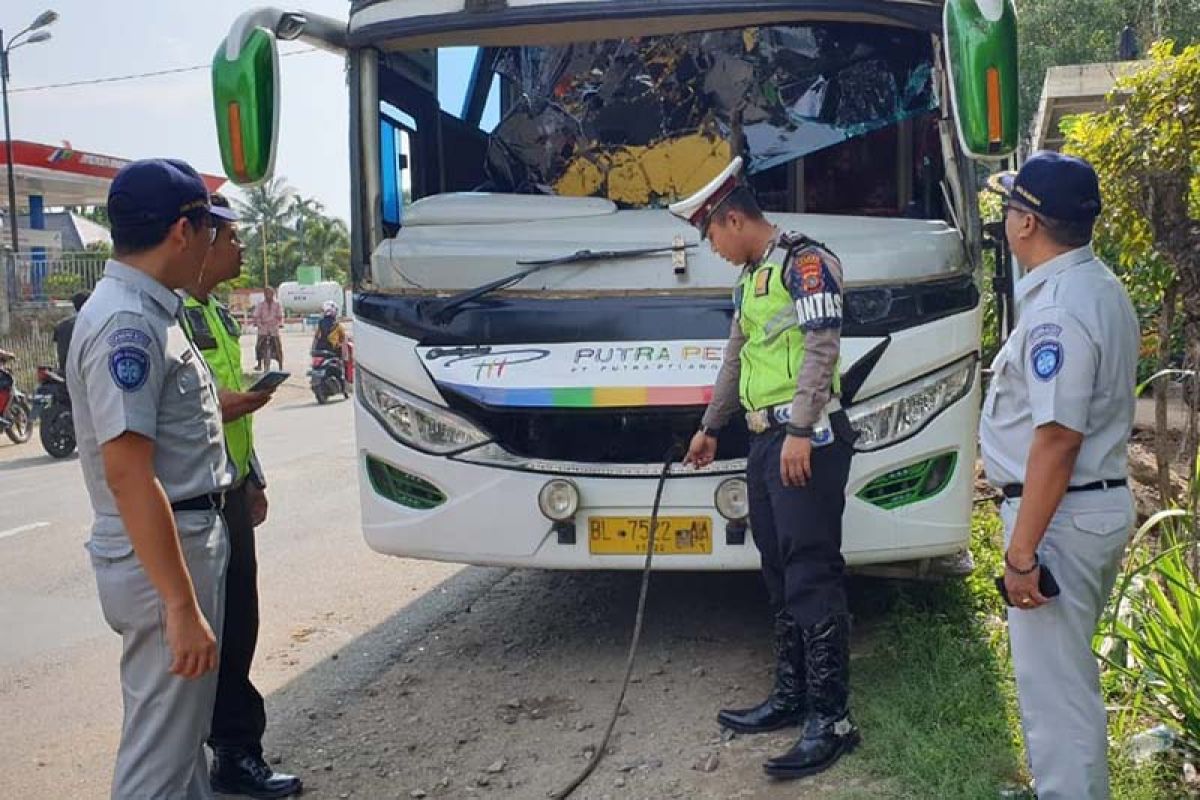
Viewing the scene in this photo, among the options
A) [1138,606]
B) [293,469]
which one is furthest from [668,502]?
[293,469]

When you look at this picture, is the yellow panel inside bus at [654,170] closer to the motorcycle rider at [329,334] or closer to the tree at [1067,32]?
the motorcycle rider at [329,334]

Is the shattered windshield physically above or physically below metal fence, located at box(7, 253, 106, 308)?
above

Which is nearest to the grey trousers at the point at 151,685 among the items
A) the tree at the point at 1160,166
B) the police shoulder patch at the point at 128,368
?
the police shoulder patch at the point at 128,368

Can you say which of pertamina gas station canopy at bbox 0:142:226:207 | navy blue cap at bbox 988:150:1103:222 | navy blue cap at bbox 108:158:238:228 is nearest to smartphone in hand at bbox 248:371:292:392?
navy blue cap at bbox 108:158:238:228

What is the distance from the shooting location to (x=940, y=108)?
4.77 meters

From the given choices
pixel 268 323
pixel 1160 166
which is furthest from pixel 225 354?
pixel 268 323

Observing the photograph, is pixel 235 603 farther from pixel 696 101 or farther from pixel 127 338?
pixel 696 101

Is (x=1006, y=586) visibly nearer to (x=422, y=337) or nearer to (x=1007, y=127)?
(x=1007, y=127)

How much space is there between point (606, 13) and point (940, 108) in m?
1.38

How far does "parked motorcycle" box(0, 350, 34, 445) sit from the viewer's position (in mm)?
13414

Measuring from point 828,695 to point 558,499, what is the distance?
3.96 ft

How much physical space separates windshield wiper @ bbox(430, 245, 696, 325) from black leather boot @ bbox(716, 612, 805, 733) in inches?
55.9

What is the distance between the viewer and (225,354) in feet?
12.3

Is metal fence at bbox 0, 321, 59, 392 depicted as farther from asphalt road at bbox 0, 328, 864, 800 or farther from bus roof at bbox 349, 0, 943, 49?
bus roof at bbox 349, 0, 943, 49
